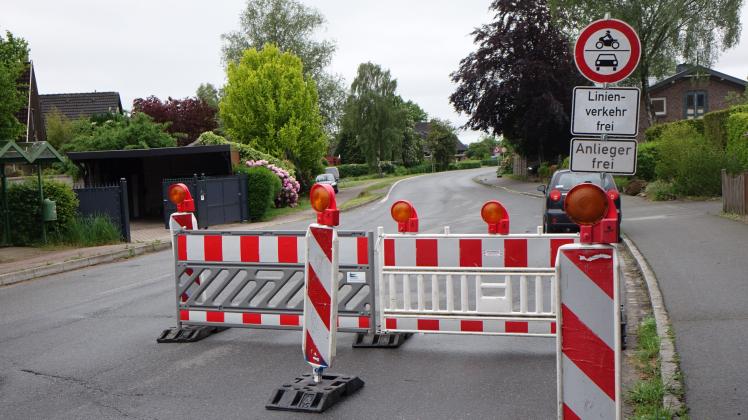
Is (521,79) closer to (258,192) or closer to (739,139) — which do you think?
(258,192)

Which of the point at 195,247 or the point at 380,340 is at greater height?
the point at 195,247

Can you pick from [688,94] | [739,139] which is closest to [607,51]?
[739,139]

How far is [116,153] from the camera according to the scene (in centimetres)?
2867

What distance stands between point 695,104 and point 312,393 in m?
61.3

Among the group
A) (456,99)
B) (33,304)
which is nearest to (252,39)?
(456,99)

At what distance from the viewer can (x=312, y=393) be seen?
18.7 feet

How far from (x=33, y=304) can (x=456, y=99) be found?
1607 inches

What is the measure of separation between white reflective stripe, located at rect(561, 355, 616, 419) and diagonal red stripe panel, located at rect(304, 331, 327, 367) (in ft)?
7.52

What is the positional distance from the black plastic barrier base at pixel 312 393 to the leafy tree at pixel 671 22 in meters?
37.2

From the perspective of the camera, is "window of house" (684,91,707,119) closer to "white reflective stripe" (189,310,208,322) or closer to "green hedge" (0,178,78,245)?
"green hedge" (0,178,78,245)

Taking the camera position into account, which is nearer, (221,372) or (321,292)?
(321,292)

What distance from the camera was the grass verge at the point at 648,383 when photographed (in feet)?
16.3

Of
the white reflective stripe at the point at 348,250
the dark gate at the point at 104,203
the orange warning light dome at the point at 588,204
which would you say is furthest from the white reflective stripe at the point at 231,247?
the dark gate at the point at 104,203

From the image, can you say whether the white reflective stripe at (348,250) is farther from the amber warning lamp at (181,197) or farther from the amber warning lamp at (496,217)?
the amber warning lamp at (181,197)
